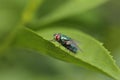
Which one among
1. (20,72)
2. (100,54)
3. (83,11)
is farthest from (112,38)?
(100,54)

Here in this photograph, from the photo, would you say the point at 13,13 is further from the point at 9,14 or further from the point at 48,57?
the point at 48,57

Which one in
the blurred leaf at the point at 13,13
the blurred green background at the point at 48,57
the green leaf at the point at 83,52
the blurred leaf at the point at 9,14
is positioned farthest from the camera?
the blurred leaf at the point at 9,14

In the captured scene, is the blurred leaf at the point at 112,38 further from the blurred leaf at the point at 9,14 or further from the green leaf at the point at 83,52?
the green leaf at the point at 83,52

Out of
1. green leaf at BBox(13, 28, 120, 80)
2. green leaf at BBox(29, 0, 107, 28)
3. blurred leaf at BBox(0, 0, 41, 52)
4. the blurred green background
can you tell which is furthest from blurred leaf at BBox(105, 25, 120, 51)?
green leaf at BBox(13, 28, 120, 80)

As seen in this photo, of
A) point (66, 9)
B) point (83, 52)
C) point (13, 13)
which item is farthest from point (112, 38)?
point (83, 52)

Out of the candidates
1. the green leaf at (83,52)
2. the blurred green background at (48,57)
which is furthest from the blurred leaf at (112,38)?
the green leaf at (83,52)

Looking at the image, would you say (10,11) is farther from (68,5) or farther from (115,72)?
(115,72)
